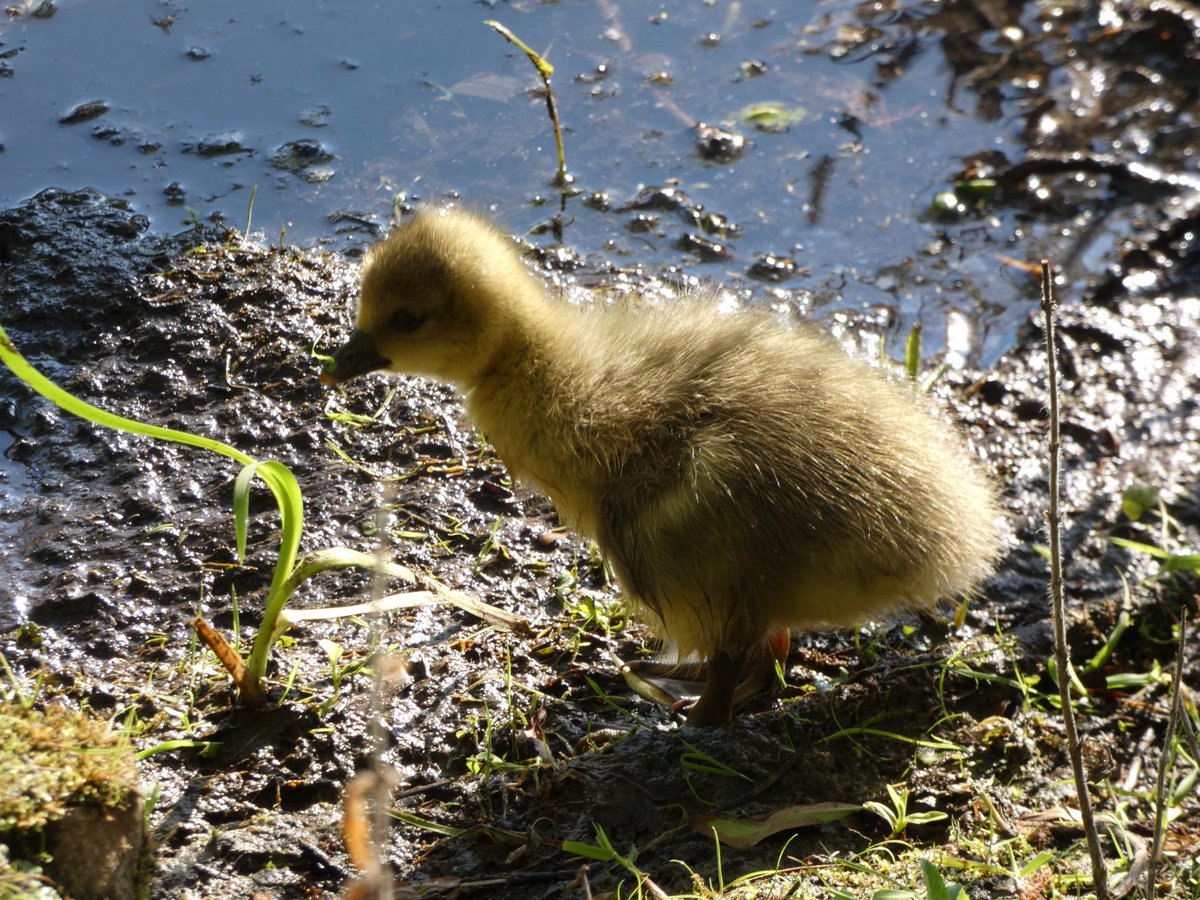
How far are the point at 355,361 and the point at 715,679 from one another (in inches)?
57.3

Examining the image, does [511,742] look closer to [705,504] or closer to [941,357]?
[705,504]

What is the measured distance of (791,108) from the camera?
20.1 feet

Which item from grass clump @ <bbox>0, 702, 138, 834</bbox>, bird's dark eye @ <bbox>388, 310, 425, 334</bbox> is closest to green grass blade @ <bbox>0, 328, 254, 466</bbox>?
grass clump @ <bbox>0, 702, 138, 834</bbox>

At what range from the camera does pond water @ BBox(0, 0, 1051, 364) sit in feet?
17.1

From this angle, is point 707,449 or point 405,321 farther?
point 405,321

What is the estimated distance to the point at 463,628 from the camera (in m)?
3.54

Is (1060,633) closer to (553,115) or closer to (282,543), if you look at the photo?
(282,543)

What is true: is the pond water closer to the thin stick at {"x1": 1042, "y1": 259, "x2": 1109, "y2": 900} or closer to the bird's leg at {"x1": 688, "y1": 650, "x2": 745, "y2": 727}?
the bird's leg at {"x1": 688, "y1": 650, "x2": 745, "y2": 727}

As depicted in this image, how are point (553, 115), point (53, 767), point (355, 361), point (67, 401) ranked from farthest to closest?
point (553, 115), point (355, 361), point (67, 401), point (53, 767)

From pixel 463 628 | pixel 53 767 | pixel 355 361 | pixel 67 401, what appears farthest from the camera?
pixel 355 361

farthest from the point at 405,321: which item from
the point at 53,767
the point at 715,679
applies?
the point at 53,767

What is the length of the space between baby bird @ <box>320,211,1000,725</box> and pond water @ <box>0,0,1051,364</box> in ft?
5.36

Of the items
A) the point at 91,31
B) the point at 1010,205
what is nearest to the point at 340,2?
the point at 91,31

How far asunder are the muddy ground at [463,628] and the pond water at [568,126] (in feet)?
1.13
